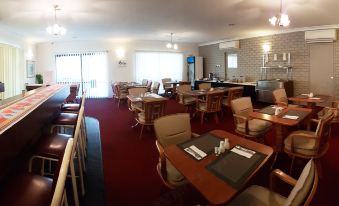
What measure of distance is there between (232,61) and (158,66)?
328 cm

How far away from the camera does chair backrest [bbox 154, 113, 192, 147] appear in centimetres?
226

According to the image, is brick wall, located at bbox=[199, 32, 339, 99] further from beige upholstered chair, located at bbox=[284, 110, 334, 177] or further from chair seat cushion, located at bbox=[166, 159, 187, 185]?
chair seat cushion, located at bbox=[166, 159, 187, 185]

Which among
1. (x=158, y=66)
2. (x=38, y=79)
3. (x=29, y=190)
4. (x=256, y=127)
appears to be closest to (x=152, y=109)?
(x=256, y=127)

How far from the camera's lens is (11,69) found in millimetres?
6648

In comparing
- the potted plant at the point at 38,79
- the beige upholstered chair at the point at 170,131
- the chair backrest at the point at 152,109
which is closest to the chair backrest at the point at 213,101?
the chair backrest at the point at 152,109

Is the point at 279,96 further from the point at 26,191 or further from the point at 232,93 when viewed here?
the point at 26,191

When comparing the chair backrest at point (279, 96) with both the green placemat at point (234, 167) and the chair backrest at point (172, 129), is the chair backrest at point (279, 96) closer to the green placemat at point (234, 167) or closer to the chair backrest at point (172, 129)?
the chair backrest at point (172, 129)

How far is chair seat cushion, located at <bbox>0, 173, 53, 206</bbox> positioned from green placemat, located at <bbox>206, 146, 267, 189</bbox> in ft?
3.35

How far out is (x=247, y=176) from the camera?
1403 millimetres

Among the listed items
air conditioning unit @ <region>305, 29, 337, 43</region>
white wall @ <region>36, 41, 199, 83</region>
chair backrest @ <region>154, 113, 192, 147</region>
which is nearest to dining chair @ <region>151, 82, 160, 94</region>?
white wall @ <region>36, 41, 199, 83</region>

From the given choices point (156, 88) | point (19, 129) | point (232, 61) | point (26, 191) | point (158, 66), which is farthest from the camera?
point (158, 66)

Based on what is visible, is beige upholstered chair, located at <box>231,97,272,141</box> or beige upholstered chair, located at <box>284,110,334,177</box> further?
beige upholstered chair, located at <box>231,97,272,141</box>

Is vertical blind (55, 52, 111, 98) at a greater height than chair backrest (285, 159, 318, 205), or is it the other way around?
vertical blind (55, 52, 111, 98)

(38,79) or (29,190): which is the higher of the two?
(38,79)
